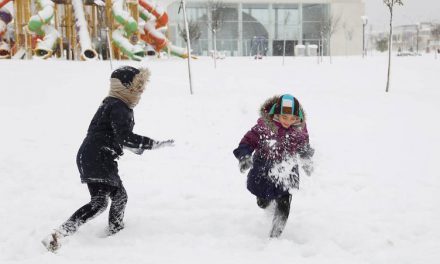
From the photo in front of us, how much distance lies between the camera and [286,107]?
3.60 meters

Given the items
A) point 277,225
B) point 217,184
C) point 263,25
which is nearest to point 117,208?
point 277,225

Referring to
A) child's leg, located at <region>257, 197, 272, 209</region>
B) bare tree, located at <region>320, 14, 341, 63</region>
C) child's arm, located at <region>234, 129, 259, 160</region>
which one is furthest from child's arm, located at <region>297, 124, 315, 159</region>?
bare tree, located at <region>320, 14, 341, 63</region>

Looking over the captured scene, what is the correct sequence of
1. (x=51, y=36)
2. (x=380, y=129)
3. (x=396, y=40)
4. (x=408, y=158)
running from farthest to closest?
(x=396, y=40) → (x=51, y=36) → (x=380, y=129) → (x=408, y=158)

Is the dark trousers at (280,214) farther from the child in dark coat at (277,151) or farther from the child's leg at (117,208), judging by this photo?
the child's leg at (117,208)

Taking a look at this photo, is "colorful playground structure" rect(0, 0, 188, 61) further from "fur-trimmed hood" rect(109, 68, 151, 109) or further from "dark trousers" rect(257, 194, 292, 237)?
→ "dark trousers" rect(257, 194, 292, 237)

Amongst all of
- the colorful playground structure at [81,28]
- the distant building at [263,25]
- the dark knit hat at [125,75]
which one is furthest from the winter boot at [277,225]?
the distant building at [263,25]

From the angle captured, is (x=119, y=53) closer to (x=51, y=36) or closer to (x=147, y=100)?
(x=51, y=36)

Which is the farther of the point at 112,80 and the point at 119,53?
the point at 119,53

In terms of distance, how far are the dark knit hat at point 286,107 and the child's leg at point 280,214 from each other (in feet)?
2.28

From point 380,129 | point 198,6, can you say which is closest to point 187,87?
point 380,129

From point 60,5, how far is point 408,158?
21.0 metres

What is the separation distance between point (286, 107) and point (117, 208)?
5.41 ft

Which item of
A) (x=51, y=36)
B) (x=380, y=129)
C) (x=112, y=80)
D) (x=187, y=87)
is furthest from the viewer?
(x=51, y=36)

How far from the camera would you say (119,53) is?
22484 mm
